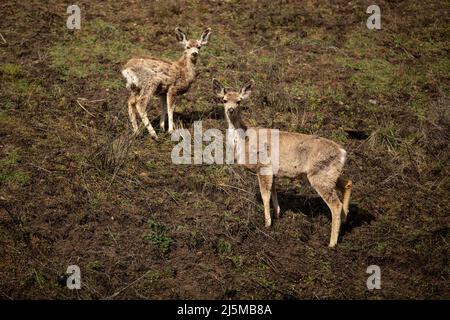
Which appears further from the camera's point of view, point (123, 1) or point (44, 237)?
point (123, 1)

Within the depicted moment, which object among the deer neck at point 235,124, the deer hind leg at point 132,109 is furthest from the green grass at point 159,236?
the deer hind leg at point 132,109

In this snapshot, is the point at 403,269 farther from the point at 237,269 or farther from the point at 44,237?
the point at 44,237

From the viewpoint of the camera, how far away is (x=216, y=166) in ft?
35.8

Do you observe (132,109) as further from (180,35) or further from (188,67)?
(180,35)

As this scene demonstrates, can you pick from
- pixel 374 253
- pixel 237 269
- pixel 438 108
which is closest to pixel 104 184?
pixel 237 269

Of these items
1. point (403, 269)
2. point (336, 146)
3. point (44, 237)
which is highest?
point (336, 146)

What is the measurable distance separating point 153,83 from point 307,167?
4.37 metres

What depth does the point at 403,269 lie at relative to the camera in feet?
28.9

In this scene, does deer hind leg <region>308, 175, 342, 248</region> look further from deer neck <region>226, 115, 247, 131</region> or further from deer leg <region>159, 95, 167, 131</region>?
deer leg <region>159, 95, 167, 131</region>

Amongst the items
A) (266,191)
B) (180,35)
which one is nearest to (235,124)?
(266,191)

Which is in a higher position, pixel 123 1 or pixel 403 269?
pixel 123 1

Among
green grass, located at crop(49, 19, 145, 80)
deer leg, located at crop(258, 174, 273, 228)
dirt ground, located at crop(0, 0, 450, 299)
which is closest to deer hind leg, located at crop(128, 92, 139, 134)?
dirt ground, located at crop(0, 0, 450, 299)

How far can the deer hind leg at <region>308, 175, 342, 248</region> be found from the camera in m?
9.13
